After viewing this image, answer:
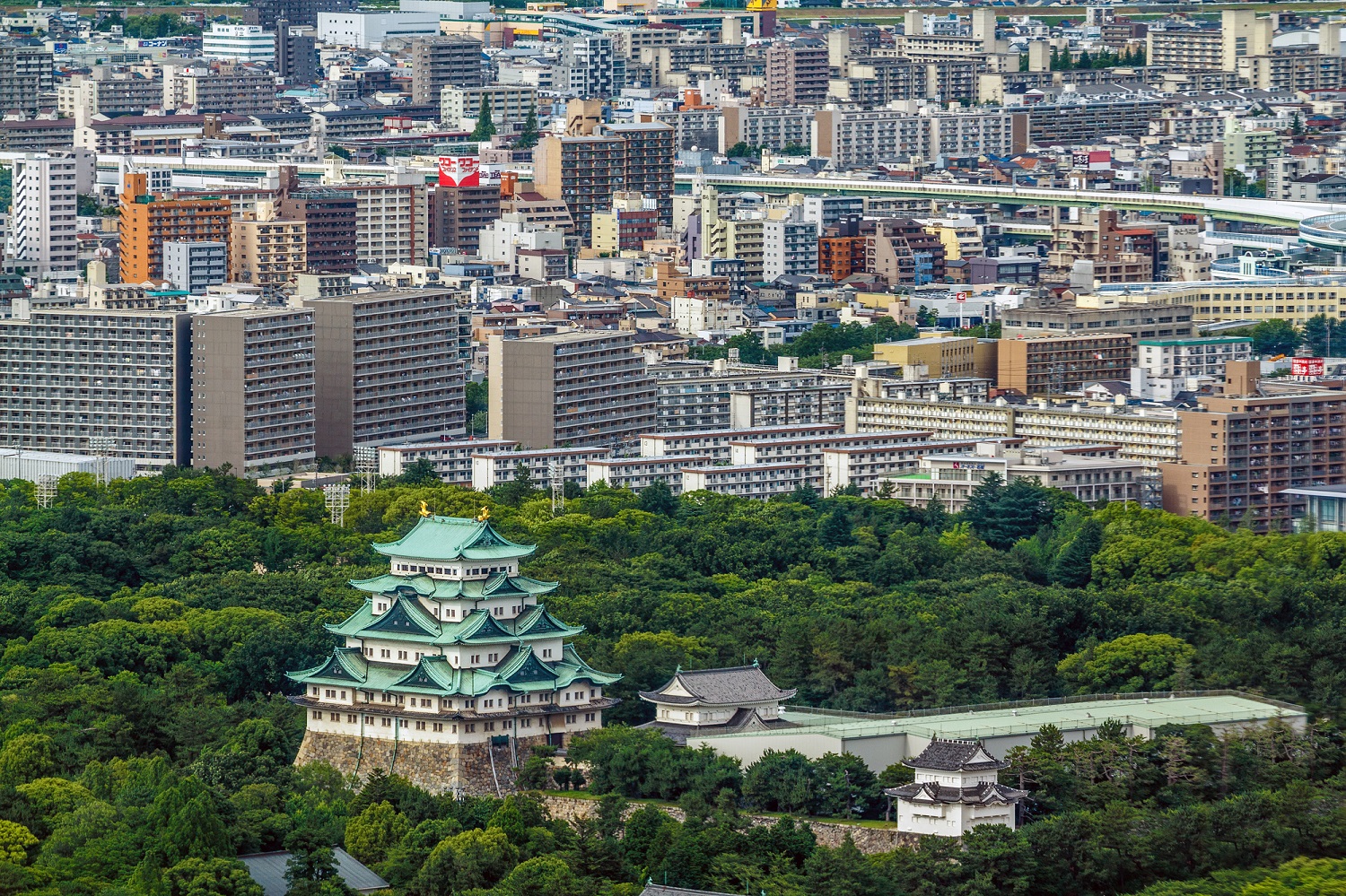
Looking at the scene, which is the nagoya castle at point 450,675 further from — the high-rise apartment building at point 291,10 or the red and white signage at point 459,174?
the high-rise apartment building at point 291,10

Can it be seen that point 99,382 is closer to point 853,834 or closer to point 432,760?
point 432,760

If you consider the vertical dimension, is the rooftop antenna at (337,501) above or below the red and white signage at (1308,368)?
below

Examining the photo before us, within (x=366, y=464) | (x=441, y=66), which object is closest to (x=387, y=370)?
(x=366, y=464)

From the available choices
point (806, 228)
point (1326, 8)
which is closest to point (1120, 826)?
point (806, 228)

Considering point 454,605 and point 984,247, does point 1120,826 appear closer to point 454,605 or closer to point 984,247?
point 454,605

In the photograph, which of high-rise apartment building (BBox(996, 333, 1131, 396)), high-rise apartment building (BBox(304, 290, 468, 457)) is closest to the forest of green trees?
high-rise apartment building (BBox(304, 290, 468, 457))

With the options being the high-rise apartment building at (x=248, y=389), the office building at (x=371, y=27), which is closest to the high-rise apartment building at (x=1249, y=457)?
the high-rise apartment building at (x=248, y=389)
